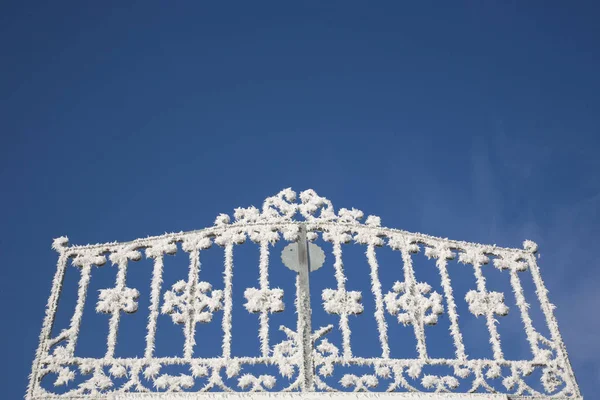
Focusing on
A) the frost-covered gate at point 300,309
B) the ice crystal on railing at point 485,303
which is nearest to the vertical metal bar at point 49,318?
the frost-covered gate at point 300,309

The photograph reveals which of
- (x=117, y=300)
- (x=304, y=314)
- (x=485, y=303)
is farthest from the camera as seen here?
(x=485, y=303)

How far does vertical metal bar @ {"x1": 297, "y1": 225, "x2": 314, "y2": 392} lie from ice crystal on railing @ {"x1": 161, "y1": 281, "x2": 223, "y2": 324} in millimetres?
781

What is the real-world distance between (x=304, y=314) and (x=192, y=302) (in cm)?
110

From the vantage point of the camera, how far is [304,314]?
18.6ft

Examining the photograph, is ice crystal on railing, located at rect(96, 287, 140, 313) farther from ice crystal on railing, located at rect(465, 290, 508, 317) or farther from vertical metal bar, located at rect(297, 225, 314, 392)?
ice crystal on railing, located at rect(465, 290, 508, 317)

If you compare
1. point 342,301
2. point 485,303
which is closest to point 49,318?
point 342,301

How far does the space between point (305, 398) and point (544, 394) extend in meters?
2.38

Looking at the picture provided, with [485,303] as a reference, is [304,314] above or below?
below

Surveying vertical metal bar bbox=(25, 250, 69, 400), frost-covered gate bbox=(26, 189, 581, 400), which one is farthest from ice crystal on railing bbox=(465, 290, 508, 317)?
vertical metal bar bbox=(25, 250, 69, 400)

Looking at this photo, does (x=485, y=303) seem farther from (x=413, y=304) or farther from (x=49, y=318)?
(x=49, y=318)

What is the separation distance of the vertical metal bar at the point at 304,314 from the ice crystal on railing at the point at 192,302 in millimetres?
781

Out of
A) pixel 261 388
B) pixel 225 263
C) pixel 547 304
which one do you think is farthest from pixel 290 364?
pixel 547 304

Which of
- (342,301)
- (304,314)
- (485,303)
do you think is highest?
(485,303)

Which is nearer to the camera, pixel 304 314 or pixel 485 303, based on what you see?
pixel 304 314
